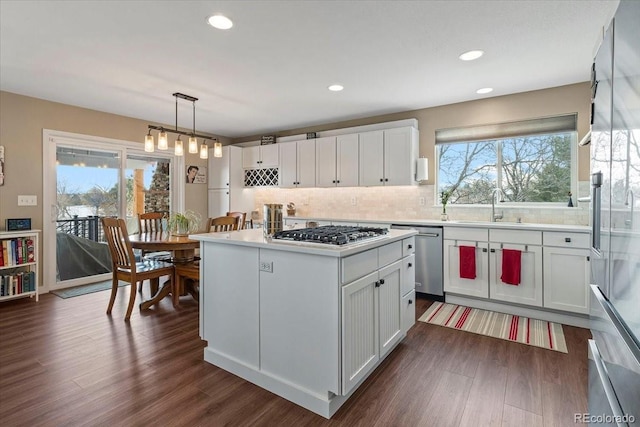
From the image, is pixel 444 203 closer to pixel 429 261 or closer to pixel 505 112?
pixel 429 261

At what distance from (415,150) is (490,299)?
80.4 inches

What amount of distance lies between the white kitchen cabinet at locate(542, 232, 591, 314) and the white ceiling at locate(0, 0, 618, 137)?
1627 millimetres

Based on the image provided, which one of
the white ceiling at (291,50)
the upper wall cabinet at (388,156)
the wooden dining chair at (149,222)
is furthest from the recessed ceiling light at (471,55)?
the wooden dining chair at (149,222)

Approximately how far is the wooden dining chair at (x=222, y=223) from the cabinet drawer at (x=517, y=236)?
289 cm

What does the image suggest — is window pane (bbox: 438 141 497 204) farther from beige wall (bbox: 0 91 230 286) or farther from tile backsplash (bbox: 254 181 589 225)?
beige wall (bbox: 0 91 230 286)

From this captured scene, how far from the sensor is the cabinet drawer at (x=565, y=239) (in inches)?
116

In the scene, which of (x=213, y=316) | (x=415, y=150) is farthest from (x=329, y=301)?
(x=415, y=150)

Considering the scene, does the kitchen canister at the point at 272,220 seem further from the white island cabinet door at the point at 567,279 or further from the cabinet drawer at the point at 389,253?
the white island cabinet door at the point at 567,279

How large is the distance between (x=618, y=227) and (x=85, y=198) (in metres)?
5.41

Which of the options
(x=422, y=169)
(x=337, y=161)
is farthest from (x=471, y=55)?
(x=337, y=161)

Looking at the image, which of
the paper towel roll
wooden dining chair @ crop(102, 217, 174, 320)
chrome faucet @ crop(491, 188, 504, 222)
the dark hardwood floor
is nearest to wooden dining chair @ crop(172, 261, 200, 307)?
wooden dining chair @ crop(102, 217, 174, 320)

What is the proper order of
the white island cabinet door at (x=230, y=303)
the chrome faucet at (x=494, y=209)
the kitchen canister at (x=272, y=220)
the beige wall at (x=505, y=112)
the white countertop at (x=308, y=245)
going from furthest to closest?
the chrome faucet at (x=494, y=209) < the beige wall at (x=505, y=112) < the kitchen canister at (x=272, y=220) < the white island cabinet door at (x=230, y=303) < the white countertop at (x=308, y=245)

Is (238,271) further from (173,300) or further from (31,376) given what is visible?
(173,300)

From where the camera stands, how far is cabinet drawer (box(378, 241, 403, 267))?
6.98ft
